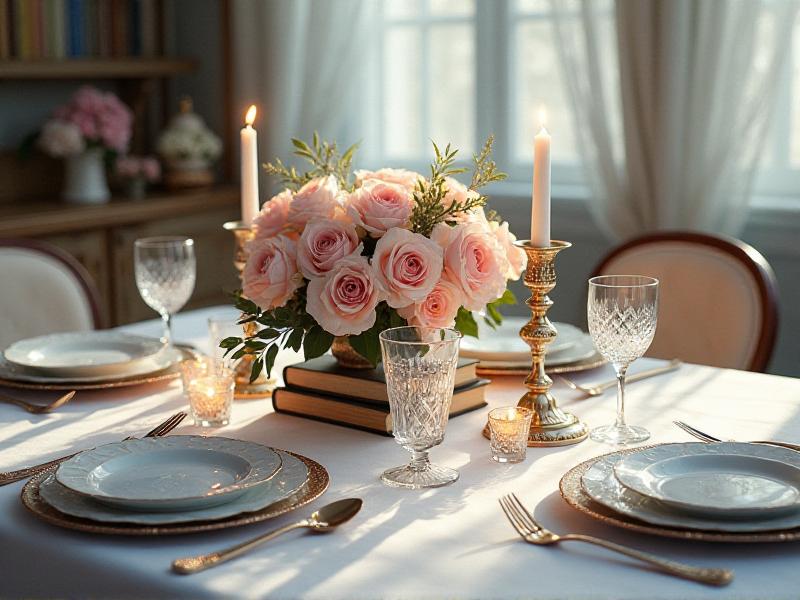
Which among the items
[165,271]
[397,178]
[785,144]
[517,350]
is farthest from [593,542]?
[785,144]

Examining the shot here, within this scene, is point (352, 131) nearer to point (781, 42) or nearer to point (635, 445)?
point (781, 42)

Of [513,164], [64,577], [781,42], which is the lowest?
[64,577]

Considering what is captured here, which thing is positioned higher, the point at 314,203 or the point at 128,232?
the point at 314,203

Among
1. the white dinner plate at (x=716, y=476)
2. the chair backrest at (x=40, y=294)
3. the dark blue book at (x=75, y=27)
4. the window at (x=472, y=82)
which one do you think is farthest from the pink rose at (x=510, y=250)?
the dark blue book at (x=75, y=27)

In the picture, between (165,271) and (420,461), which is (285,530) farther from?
(165,271)

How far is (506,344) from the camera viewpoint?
1.79 m

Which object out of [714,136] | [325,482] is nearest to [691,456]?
[325,482]

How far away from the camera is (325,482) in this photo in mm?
1168

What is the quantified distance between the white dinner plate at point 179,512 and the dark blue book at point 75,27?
282cm

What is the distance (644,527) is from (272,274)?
57cm

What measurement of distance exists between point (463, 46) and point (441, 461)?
8.37ft

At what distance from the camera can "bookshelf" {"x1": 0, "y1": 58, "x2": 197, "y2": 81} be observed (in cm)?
342

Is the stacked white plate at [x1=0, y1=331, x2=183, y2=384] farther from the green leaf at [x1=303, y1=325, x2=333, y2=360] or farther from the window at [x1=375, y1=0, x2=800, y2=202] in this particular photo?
the window at [x1=375, y1=0, x2=800, y2=202]

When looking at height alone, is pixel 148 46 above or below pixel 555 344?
above
